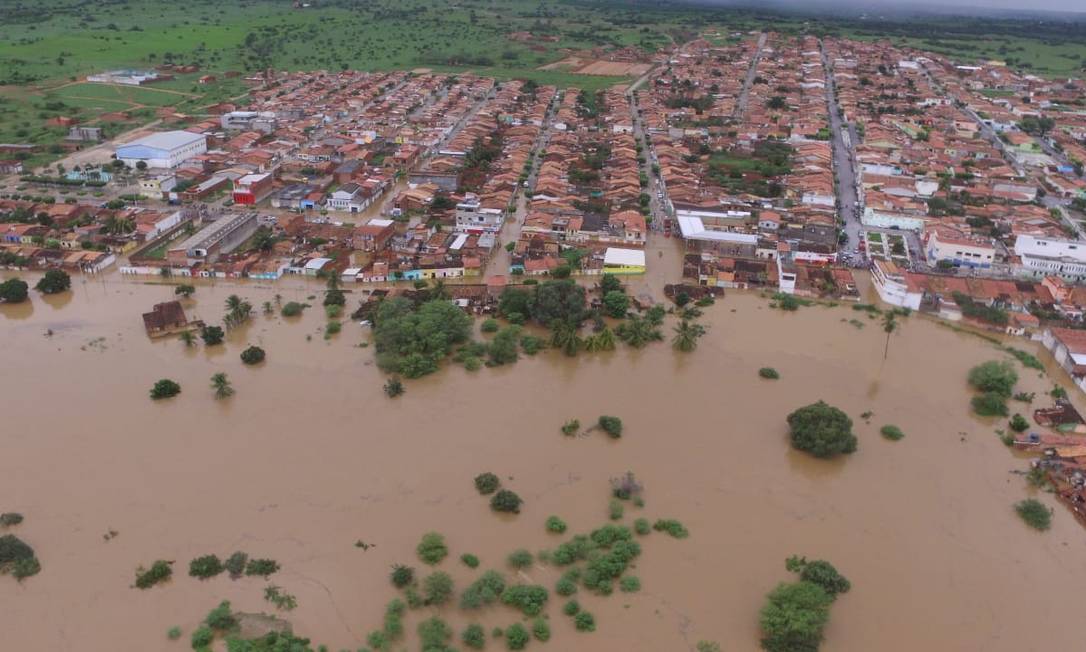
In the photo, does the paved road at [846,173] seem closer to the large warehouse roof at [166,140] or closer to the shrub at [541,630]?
the shrub at [541,630]

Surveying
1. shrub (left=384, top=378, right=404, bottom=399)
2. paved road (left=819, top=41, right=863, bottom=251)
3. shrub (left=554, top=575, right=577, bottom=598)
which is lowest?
shrub (left=554, top=575, right=577, bottom=598)

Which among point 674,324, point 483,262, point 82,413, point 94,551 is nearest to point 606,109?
point 483,262

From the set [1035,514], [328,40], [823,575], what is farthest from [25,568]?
[328,40]

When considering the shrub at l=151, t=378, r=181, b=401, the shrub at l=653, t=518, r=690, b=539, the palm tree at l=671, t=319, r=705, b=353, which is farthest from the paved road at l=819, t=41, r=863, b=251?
the shrub at l=151, t=378, r=181, b=401

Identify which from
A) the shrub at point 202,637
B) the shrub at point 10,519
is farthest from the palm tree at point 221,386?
the shrub at point 202,637

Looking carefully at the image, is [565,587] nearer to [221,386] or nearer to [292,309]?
[221,386]

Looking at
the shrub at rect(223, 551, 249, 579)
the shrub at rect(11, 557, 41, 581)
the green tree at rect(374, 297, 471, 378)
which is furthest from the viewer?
the green tree at rect(374, 297, 471, 378)

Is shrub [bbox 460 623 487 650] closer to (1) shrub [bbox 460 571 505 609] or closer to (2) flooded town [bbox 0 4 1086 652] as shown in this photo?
(2) flooded town [bbox 0 4 1086 652]
